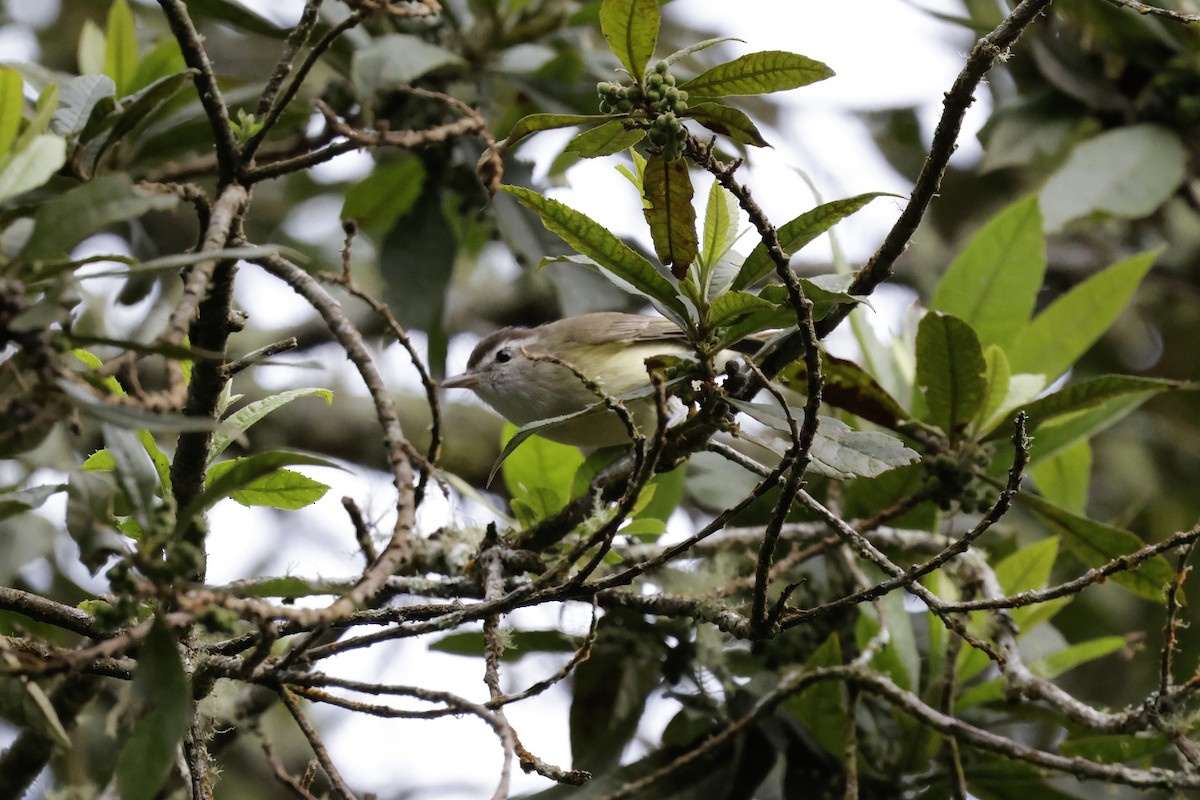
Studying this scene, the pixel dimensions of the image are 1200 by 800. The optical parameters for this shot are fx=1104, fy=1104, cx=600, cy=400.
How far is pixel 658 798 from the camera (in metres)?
3.10

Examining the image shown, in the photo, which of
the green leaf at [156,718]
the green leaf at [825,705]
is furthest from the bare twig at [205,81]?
the green leaf at [825,705]

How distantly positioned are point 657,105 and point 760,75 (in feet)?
0.73

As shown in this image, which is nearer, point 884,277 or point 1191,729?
point 884,277

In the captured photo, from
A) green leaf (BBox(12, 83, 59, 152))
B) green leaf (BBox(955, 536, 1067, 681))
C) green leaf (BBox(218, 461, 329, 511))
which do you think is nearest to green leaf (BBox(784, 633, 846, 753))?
green leaf (BBox(955, 536, 1067, 681))

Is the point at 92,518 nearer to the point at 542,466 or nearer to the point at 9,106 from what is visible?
the point at 9,106

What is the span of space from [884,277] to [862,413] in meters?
1.03

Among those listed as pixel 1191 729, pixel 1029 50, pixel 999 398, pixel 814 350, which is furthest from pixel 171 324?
pixel 1029 50

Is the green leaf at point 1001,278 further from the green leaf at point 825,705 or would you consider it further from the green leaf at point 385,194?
the green leaf at point 385,194

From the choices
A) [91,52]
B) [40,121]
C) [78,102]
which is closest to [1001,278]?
[78,102]

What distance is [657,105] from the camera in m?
1.85

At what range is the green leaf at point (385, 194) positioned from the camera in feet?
14.2

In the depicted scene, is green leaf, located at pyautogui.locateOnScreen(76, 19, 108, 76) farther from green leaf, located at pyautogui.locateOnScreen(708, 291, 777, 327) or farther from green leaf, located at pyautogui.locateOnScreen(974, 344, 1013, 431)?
green leaf, located at pyautogui.locateOnScreen(974, 344, 1013, 431)

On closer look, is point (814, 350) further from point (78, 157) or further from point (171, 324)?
point (78, 157)

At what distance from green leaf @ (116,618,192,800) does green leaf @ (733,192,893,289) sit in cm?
122
